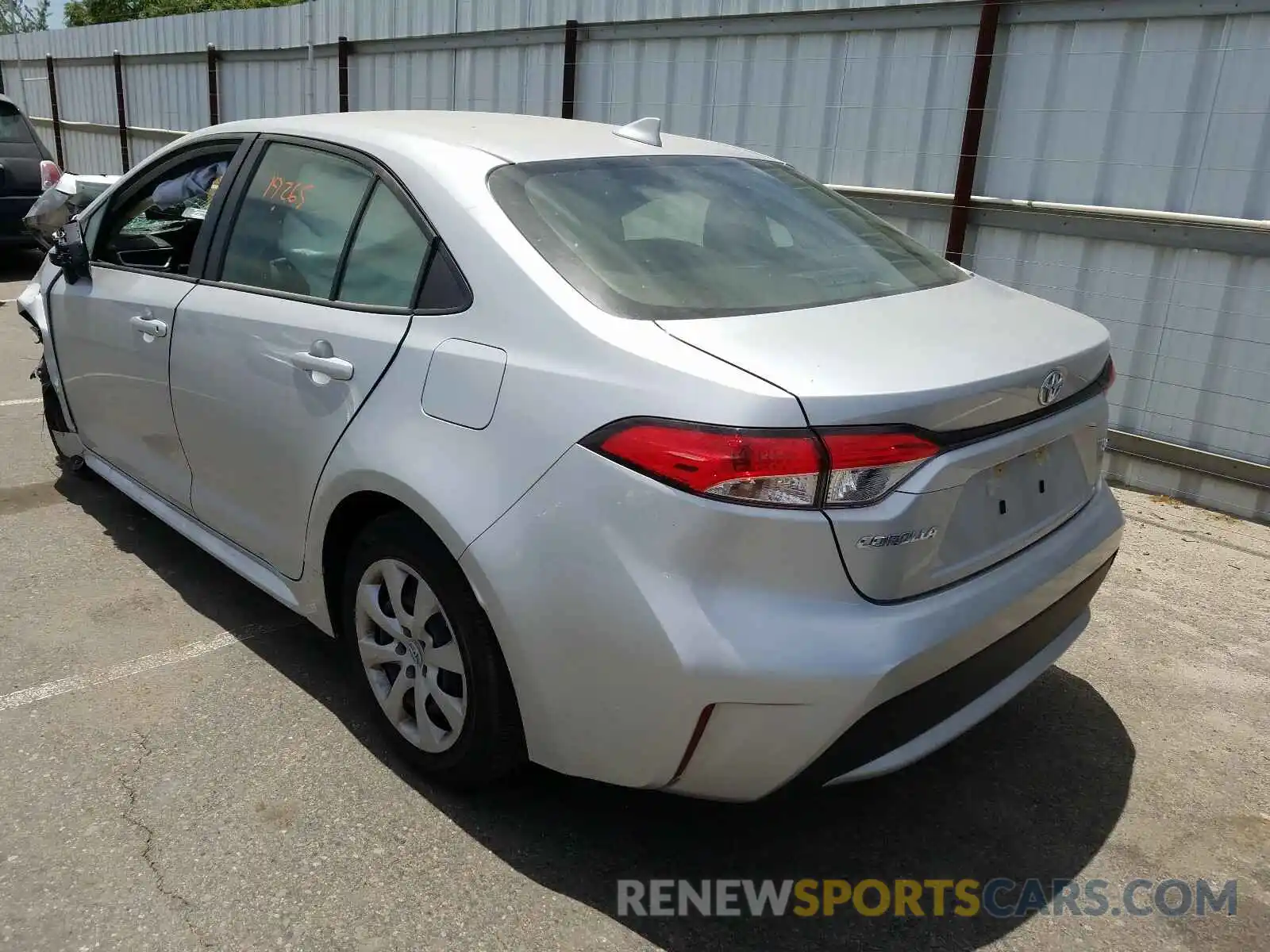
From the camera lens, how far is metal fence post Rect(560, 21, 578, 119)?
785cm

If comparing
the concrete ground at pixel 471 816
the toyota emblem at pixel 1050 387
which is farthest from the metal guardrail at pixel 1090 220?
the toyota emblem at pixel 1050 387

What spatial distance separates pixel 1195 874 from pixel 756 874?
1072 mm

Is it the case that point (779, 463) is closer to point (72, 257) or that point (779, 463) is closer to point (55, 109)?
point (72, 257)

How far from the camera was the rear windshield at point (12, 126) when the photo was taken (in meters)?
10.2

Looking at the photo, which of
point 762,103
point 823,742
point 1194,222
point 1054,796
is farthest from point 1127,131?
point 823,742

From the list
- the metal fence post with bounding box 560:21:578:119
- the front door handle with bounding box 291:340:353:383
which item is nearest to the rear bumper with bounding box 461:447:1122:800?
the front door handle with bounding box 291:340:353:383

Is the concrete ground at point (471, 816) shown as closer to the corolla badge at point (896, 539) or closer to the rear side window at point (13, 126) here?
the corolla badge at point (896, 539)

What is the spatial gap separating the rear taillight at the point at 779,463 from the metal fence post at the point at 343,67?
9.65 meters

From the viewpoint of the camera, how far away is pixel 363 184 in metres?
2.87

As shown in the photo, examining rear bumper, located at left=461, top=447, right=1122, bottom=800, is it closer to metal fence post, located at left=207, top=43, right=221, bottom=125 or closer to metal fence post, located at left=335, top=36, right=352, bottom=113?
metal fence post, located at left=335, top=36, right=352, bottom=113

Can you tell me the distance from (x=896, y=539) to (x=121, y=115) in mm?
16523

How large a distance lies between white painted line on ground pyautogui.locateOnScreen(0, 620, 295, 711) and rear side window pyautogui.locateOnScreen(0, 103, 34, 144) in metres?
8.98

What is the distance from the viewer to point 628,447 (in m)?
2.06

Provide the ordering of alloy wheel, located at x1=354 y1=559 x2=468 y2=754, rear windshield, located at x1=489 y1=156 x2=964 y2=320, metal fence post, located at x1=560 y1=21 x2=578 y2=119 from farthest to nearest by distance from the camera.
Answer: metal fence post, located at x1=560 y1=21 x2=578 y2=119
alloy wheel, located at x1=354 y1=559 x2=468 y2=754
rear windshield, located at x1=489 y1=156 x2=964 y2=320
